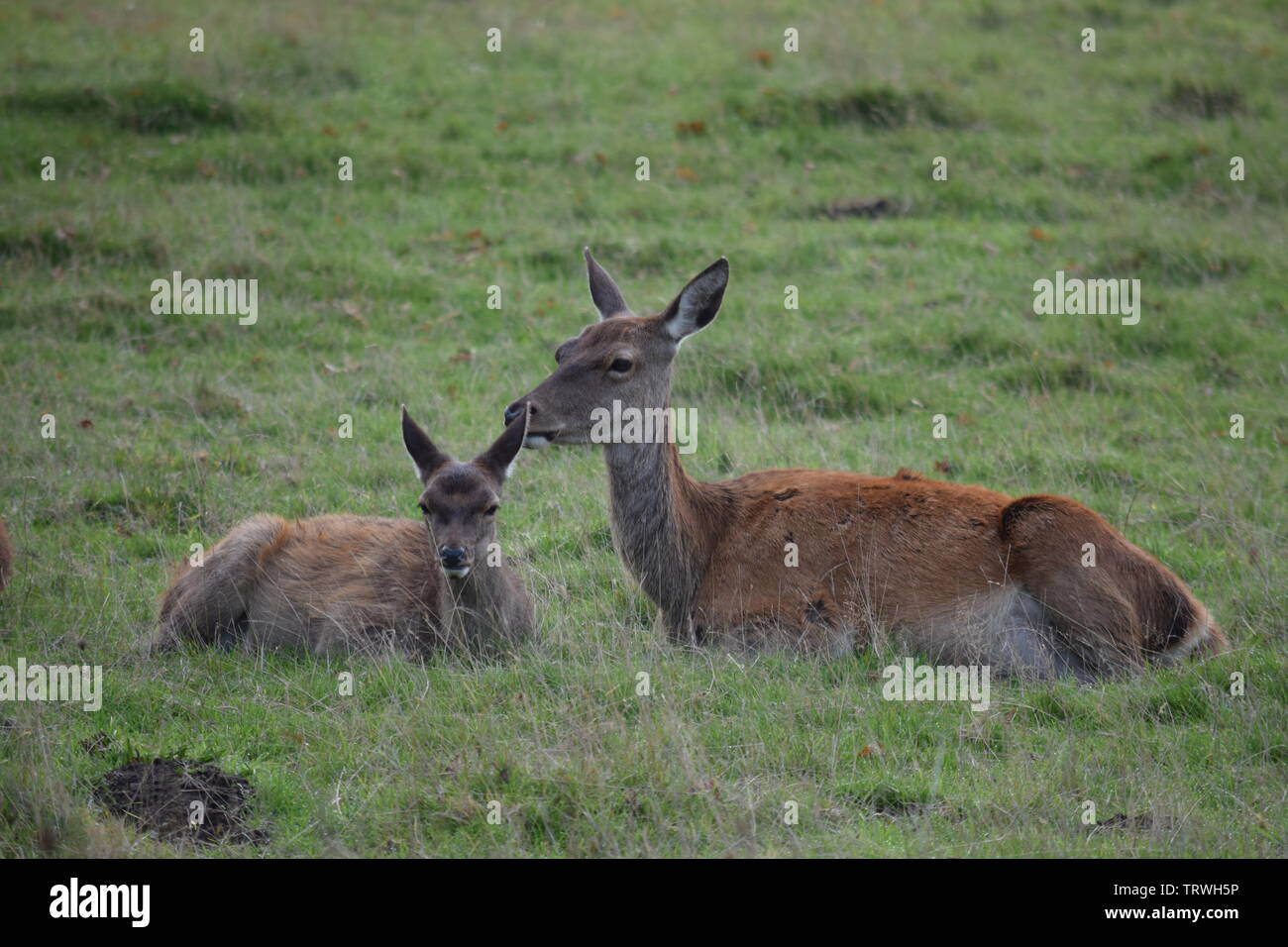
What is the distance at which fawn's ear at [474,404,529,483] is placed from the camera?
7.55 meters

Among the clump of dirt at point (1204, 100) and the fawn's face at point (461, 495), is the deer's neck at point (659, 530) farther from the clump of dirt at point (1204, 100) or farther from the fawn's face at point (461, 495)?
the clump of dirt at point (1204, 100)

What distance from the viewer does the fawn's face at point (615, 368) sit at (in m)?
7.80

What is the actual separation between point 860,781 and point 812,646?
1.36 metres

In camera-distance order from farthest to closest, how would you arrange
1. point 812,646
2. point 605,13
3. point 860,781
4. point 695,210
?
point 605,13, point 695,210, point 812,646, point 860,781

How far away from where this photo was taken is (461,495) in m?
7.30

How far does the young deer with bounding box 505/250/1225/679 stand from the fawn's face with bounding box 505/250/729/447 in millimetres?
11

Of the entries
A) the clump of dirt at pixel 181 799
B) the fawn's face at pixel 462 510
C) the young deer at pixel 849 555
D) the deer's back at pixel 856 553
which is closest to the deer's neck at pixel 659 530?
the young deer at pixel 849 555

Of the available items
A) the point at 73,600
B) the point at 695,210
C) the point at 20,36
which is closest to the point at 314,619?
the point at 73,600

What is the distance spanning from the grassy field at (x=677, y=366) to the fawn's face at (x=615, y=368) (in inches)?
41.2

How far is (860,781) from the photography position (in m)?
6.07
